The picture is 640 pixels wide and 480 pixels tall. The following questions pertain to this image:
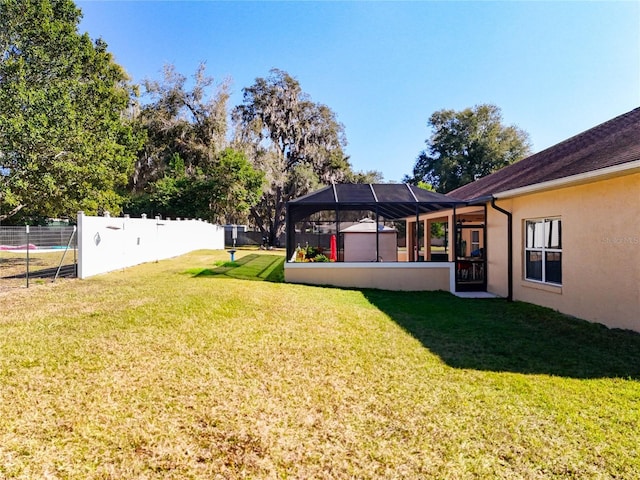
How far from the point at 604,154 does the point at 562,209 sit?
4.05 ft

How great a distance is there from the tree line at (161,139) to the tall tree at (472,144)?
4.4 inches

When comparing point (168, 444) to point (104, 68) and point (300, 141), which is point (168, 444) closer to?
point (104, 68)

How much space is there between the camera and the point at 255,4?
41.9ft

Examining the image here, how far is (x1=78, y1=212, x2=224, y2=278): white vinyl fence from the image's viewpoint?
11508 millimetres

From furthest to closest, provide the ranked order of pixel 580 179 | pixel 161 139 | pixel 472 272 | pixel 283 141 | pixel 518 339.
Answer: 1. pixel 283 141
2. pixel 161 139
3. pixel 472 272
4. pixel 580 179
5. pixel 518 339

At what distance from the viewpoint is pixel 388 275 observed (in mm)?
11289

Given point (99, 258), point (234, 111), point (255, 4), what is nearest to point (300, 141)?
point (234, 111)

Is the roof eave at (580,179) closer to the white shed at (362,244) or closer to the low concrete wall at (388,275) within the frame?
the low concrete wall at (388,275)

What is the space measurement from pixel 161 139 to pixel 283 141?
34.0 ft

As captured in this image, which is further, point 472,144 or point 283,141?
point 472,144

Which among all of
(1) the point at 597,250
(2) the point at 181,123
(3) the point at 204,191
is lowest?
(1) the point at 597,250

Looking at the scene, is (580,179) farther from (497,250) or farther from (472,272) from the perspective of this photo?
(472,272)

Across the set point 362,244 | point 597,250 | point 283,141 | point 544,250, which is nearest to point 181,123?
point 283,141

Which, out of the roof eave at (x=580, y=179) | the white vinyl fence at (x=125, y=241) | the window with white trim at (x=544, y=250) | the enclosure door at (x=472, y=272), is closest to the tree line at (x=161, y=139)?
the white vinyl fence at (x=125, y=241)
